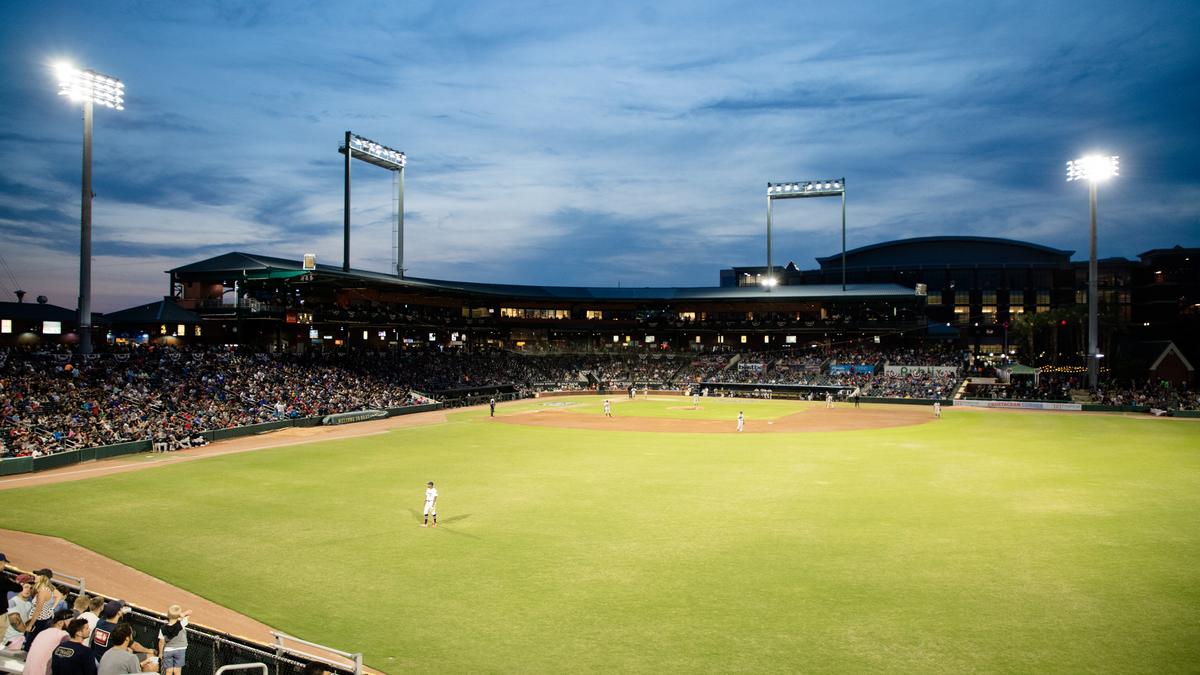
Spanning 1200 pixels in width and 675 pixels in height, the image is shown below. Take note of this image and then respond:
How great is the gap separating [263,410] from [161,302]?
71.4ft

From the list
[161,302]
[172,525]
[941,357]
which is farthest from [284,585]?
[941,357]

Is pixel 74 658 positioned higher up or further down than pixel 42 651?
higher up

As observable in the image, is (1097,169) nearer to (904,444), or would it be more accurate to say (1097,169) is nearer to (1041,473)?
(904,444)

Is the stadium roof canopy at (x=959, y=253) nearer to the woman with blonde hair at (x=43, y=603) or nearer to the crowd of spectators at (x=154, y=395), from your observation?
the crowd of spectators at (x=154, y=395)

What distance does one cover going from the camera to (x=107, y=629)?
312 inches

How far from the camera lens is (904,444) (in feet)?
114

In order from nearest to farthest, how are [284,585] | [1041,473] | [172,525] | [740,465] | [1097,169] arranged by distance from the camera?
1. [284,585]
2. [172,525]
3. [1041,473]
4. [740,465]
5. [1097,169]

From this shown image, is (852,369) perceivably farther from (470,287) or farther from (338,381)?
(338,381)

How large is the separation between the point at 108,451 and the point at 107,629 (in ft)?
92.1

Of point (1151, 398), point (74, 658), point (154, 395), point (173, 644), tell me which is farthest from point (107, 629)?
point (1151, 398)

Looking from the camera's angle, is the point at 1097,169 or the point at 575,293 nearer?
the point at 1097,169

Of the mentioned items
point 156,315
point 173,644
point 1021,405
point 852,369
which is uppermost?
point 156,315

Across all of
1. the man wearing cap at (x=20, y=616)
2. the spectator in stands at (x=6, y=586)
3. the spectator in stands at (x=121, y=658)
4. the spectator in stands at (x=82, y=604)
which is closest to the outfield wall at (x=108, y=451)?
the spectator in stands at (x=6, y=586)

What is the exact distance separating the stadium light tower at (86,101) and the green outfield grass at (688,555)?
14.4 m
